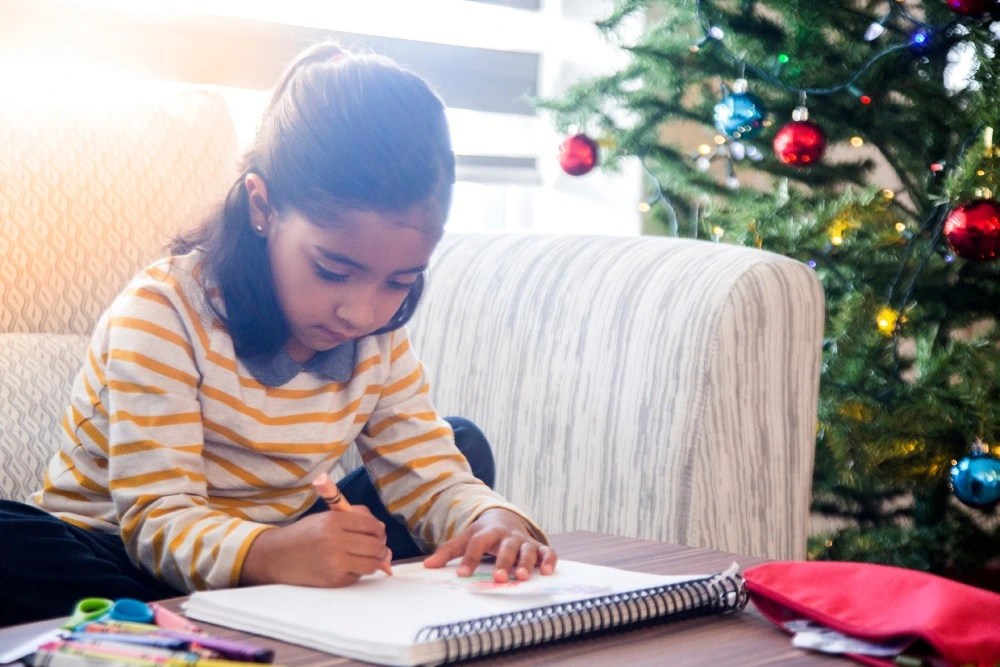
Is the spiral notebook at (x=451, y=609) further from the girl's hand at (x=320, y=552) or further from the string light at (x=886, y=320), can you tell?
the string light at (x=886, y=320)

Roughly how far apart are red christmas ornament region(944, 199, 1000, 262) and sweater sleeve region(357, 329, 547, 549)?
33.1 inches

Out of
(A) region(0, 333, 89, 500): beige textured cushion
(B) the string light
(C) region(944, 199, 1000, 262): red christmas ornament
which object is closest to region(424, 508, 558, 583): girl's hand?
(A) region(0, 333, 89, 500): beige textured cushion

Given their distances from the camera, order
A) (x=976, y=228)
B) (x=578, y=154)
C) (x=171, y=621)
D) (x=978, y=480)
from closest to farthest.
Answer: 1. (x=171, y=621)
2. (x=976, y=228)
3. (x=978, y=480)
4. (x=578, y=154)

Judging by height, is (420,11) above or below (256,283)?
above

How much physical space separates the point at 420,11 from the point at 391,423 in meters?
1.45

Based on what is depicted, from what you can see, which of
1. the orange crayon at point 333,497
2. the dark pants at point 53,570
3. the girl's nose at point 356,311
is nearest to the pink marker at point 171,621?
the orange crayon at point 333,497

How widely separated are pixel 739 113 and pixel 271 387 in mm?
1089

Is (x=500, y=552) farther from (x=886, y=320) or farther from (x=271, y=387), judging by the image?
(x=886, y=320)

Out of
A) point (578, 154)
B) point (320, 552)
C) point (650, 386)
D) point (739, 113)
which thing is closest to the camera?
point (320, 552)

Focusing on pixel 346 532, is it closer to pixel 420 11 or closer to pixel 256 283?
pixel 256 283

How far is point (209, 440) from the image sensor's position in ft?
3.60

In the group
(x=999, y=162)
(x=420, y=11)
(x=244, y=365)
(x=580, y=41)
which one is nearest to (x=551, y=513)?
(x=244, y=365)

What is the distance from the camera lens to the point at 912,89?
77.5 inches

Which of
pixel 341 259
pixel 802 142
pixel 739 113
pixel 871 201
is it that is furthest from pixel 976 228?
pixel 341 259
